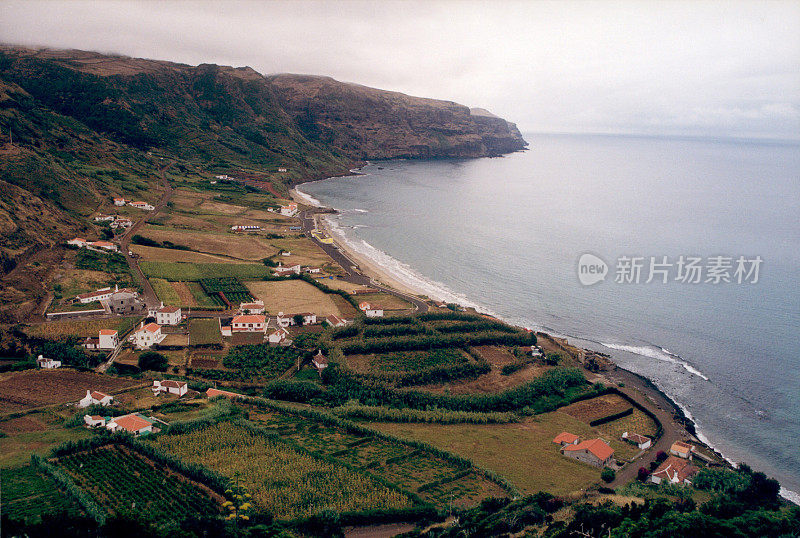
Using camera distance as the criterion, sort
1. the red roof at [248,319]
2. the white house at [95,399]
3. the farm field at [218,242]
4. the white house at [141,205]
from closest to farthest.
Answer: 1. the white house at [95,399]
2. the red roof at [248,319]
3. the farm field at [218,242]
4. the white house at [141,205]

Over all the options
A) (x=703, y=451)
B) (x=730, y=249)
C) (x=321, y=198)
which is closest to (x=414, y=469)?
(x=703, y=451)

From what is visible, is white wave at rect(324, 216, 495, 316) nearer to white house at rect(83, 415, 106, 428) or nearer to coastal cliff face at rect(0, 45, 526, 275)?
coastal cliff face at rect(0, 45, 526, 275)

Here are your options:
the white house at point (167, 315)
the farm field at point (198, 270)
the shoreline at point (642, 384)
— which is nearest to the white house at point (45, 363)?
the white house at point (167, 315)

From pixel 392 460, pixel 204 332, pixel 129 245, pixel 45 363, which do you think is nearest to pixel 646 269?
pixel 392 460

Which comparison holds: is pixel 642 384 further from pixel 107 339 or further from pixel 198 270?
pixel 198 270

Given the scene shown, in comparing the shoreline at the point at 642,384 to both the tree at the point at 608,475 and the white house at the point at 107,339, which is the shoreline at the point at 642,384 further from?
the white house at the point at 107,339

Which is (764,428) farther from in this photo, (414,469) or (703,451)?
(414,469)
